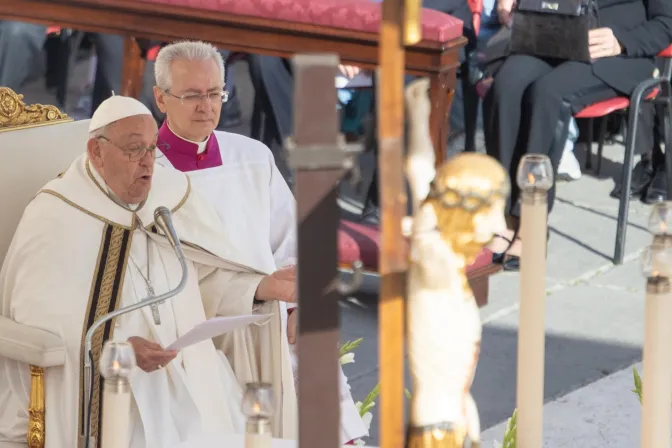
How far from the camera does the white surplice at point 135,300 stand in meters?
3.30

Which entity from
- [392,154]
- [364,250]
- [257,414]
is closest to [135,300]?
[257,414]

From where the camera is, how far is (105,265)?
3412 millimetres

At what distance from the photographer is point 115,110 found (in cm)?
339

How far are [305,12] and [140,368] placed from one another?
2676 mm

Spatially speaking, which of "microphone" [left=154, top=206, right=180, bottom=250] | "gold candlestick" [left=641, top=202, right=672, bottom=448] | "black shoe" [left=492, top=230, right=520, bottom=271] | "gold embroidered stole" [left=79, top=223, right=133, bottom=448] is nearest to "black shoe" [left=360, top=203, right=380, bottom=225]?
"black shoe" [left=492, top=230, right=520, bottom=271]

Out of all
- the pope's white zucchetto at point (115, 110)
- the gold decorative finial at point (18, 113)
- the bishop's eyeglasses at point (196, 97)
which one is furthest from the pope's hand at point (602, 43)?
the pope's white zucchetto at point (115, 110)

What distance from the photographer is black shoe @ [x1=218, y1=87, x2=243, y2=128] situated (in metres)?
8.23

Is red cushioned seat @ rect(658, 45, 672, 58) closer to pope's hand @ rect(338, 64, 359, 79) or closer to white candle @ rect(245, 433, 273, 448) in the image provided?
pope's hand @ rect(338, 64, 359, 79)

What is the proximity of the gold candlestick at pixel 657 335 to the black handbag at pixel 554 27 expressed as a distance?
168 inches

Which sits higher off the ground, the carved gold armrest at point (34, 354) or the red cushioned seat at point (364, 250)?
the red cushioned seat at point (364, 250)

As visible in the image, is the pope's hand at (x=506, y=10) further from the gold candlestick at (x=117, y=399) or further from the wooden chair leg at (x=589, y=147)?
the gold candlestick at (x=117, y=399)

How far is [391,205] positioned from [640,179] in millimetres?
5916

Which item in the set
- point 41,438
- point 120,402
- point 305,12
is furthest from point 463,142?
point 120,402

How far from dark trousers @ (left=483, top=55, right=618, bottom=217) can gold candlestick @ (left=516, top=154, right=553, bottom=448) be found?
4.01 m
